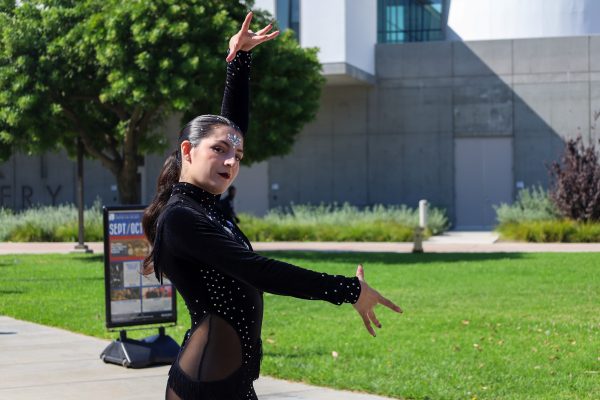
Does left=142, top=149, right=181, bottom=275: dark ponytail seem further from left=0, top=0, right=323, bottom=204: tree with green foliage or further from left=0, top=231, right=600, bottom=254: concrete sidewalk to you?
left=0, top=231, right=600, bottom=254: concrete sidewalk

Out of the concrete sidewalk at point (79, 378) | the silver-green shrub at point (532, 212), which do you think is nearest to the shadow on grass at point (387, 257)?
the silver-green shrub at point (532, 212)

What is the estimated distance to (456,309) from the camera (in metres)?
13.3

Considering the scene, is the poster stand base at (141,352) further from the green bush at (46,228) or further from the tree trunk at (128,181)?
the green bush at (46,228)

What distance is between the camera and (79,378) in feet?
29.8

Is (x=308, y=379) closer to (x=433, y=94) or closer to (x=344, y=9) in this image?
(x=344, y=9)

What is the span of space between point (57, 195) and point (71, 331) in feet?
97.8

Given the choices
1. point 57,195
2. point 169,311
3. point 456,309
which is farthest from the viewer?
point 57,195

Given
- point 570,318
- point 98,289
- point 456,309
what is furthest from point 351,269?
point 570,318

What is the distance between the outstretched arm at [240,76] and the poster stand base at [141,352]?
5.56 metres

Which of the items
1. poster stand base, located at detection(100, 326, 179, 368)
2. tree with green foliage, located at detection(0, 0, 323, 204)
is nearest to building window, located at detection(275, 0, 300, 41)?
tree with green foliage, located at detection(0, 0, 323, 204)

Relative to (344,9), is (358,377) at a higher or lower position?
lower

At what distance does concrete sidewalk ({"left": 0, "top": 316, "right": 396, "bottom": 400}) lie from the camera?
8.33 meters

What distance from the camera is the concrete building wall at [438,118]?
35.7 metres

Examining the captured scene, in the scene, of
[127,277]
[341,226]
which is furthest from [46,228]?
[127,277]
